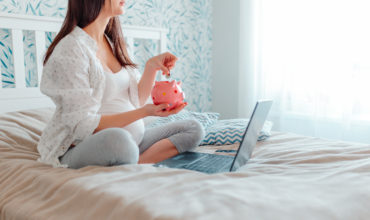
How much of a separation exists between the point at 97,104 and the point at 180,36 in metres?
1.66

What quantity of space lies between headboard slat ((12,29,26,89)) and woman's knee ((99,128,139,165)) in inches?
35.1

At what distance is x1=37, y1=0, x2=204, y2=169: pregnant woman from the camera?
100cm

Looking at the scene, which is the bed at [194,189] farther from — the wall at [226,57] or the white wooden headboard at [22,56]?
the wall at [226,57]

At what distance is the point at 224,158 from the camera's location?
3.85 feet

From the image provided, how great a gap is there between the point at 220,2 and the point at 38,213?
228cm

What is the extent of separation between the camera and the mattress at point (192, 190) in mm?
688

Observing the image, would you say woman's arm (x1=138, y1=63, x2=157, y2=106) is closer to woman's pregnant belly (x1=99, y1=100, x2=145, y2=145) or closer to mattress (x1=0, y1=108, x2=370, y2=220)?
woman's pregnant belly (x1=99, y1=100, x2=145, y2=145)

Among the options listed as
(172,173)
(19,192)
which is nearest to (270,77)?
(172,173)

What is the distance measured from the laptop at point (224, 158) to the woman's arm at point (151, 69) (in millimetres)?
273

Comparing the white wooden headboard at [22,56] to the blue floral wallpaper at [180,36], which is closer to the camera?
the white wooden headboard at [22,56]

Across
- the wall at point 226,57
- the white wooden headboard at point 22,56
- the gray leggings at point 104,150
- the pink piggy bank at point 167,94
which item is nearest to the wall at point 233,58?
the wall at point 226,57

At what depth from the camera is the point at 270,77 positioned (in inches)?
96.1

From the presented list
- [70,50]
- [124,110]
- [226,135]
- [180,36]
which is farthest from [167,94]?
[180,36]

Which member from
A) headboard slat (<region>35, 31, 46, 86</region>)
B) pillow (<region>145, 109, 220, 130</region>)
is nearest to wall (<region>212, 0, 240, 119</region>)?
pillow (<region>145, 109, 220, 130</region>)
